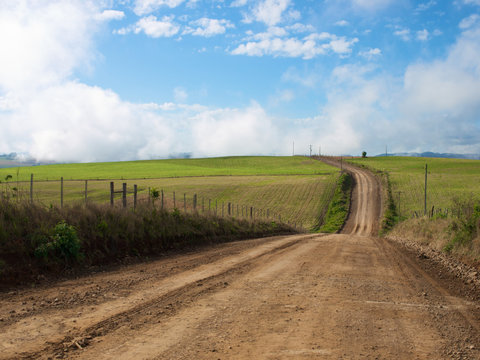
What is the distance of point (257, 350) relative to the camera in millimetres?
4559

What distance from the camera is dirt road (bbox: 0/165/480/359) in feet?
15.1

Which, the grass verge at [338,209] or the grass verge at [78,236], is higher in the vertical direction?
the grass verge at [78,236]

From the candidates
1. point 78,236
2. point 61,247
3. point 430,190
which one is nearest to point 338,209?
point 430,190

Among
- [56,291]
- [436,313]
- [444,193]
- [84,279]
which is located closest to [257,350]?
Result: [436,313]

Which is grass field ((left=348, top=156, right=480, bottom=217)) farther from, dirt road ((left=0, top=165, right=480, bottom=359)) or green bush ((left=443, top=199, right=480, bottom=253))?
dirt road ((left=0, top=165, right=480, bottom=359))

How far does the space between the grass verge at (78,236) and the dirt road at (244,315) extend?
1.11 metres

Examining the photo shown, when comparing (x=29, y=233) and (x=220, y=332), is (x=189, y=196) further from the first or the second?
(x=220, y=332)

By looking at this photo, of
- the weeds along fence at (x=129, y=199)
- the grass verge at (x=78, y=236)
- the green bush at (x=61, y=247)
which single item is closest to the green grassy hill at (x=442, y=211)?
the grass verge at (x=78, y=236)

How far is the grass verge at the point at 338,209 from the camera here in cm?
4806

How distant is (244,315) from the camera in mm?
5883

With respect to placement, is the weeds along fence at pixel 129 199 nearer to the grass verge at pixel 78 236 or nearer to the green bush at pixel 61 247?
the grass verge at pixel 78 236

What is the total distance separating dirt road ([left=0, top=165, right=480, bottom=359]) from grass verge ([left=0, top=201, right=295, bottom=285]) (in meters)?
1.11

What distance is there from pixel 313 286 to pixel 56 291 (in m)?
5.06

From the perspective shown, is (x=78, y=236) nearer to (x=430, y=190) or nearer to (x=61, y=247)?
(x=61, y=247)
